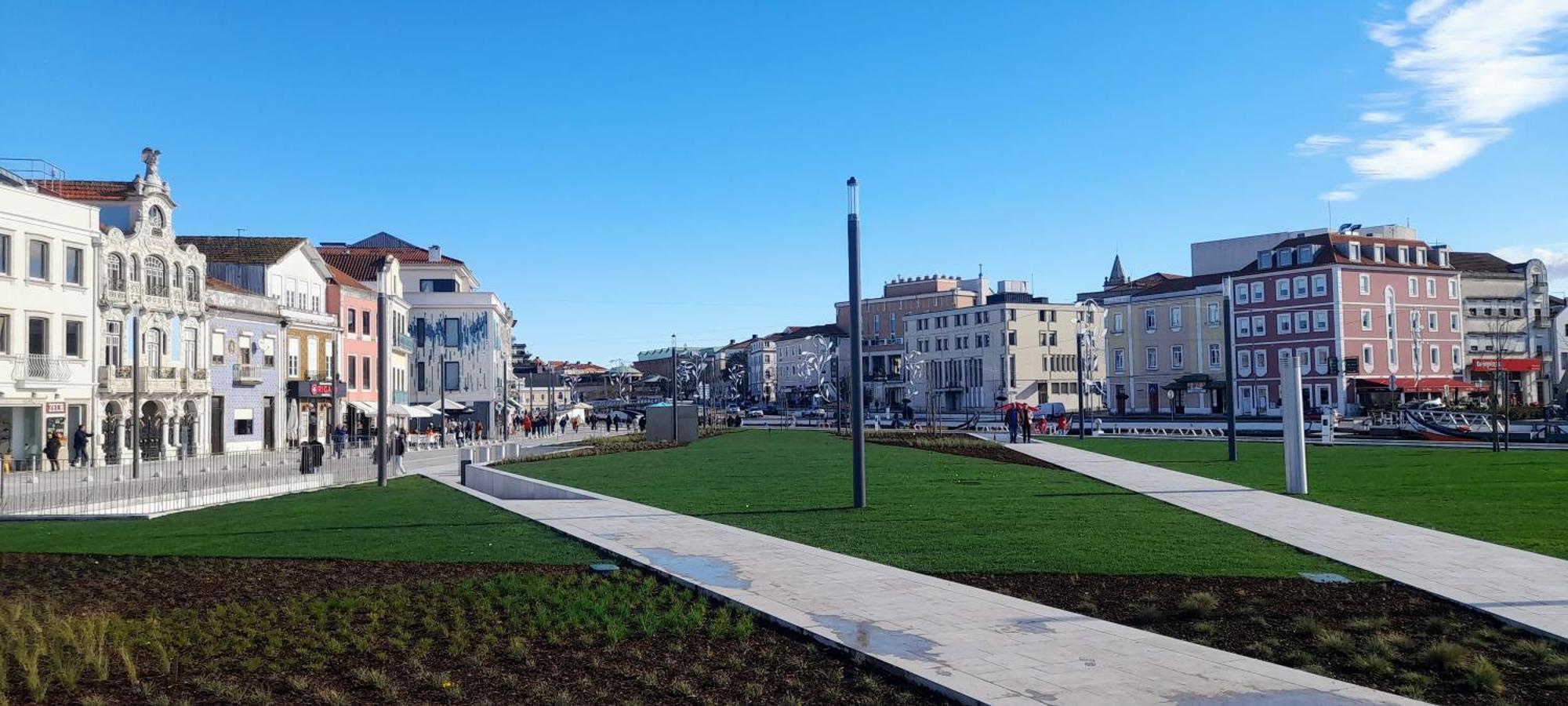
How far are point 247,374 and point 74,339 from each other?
9844mm

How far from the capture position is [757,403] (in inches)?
6358

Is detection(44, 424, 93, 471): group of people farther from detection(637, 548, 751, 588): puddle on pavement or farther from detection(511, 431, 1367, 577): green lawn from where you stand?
detection(637, 548, 751, 588): puddle on pavement

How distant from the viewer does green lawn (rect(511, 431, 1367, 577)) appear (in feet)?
37.8

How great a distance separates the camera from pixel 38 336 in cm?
3750

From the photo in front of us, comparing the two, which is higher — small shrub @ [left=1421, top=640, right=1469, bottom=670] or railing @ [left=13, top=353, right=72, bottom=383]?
railing @ [left=13, top=353, right=72, bottom=383]

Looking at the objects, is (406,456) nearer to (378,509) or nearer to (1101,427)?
(378,509)

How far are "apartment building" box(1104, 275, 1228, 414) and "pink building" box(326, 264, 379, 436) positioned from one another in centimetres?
5367

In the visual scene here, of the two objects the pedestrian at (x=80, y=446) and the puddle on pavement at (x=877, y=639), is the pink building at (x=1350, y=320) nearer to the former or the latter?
the pedestrian at (x=80, y=446)

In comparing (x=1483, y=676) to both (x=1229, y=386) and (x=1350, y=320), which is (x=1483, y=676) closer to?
(x=1229, y=386)

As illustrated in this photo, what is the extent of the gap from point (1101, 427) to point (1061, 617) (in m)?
45.1

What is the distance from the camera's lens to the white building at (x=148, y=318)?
4075cm

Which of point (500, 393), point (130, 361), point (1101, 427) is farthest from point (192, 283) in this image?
point (1101, 427)

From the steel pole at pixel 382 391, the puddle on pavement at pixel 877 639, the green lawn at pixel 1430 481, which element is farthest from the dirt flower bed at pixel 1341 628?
the steel pole at pixel 382 391

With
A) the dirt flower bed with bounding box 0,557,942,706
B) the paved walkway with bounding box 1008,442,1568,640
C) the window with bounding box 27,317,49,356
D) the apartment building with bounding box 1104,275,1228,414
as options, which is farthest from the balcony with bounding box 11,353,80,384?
the apartment building with bounding box 1104,275,1228,414
